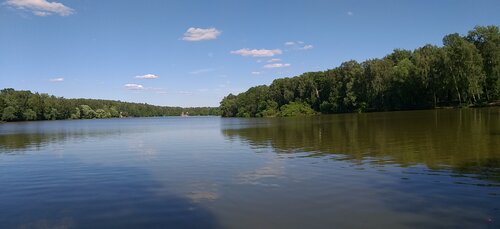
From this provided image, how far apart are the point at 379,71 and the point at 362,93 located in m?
11.0

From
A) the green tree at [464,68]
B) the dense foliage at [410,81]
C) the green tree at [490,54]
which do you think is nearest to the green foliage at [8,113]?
the dense foliage at [410,81]

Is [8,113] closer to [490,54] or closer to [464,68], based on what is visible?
[464,68]

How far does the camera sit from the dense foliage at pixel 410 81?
9188 cm

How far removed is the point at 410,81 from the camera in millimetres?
108875

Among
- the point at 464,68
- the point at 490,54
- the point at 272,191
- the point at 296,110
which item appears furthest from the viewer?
the point at 296,110

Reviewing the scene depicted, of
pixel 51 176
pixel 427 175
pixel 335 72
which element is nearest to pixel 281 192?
pixel 427 175

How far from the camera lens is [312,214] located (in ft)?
33.1

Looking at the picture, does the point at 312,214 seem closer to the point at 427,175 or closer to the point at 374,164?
the point at 427,175

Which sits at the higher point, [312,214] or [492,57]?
[492,57]

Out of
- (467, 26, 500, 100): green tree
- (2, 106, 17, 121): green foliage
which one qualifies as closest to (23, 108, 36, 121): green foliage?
(2, 106, 17, 121): green foliage

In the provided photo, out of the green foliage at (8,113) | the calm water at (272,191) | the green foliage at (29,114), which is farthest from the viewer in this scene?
the green foliage at (29,114)

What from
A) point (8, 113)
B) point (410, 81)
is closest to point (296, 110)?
point (410, 81)

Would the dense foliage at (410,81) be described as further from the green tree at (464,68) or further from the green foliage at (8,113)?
the green foliage at (8,113)

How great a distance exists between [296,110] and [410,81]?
47966 mm
